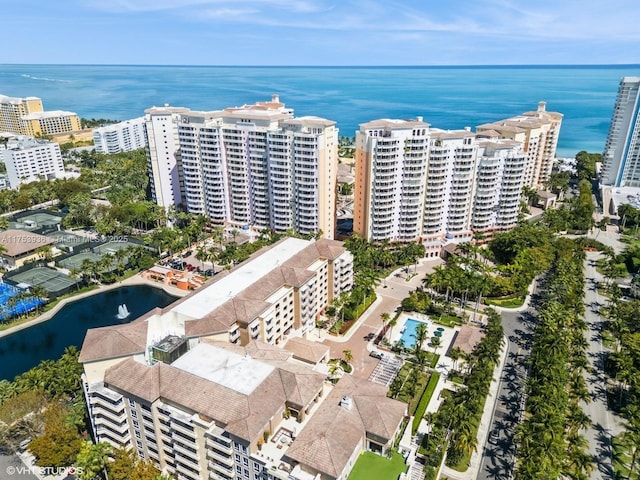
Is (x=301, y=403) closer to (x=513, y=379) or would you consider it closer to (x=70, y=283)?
(x=513, y=379)

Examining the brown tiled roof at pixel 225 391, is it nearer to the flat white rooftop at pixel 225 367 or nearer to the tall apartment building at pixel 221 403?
the tall apartment building at pixel 221 403

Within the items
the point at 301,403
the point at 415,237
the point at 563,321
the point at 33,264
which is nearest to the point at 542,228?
the point at 415,237

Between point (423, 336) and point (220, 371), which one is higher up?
point (220, 371)

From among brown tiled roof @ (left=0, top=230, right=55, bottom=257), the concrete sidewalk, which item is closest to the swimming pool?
the concrete sidewalk

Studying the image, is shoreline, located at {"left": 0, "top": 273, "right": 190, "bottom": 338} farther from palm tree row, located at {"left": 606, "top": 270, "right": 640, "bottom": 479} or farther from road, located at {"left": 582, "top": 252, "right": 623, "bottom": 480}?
palm tree row, located at {"left": 606, "top": 270, "right": 640, "bottom": 479}

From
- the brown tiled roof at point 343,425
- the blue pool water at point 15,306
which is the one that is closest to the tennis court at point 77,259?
the blue pool water at point 15,306

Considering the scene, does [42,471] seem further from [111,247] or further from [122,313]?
[111,247]
